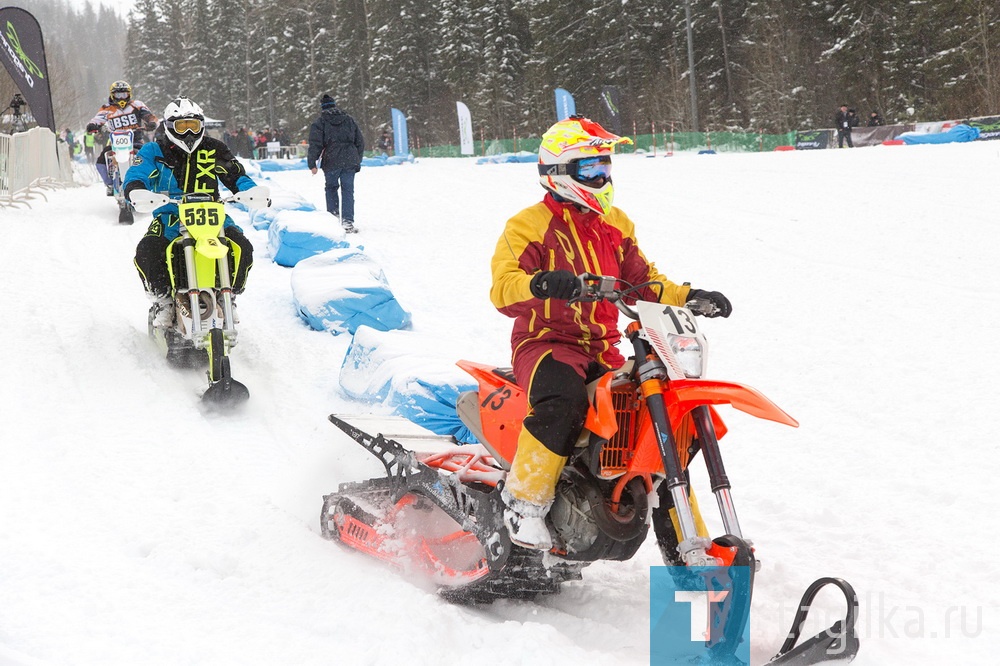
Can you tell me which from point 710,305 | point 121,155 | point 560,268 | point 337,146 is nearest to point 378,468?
point 560,268

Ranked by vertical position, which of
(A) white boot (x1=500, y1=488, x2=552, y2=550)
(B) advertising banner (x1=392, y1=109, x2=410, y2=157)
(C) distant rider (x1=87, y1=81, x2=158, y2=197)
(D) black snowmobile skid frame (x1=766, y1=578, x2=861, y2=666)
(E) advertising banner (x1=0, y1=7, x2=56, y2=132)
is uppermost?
(B) advertising banner (x1=392, y1=109, x2=410, y2=157)

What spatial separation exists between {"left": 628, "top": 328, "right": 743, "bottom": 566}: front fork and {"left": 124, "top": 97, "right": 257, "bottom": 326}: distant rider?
12.5ft

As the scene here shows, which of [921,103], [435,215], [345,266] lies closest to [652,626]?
[345,266]

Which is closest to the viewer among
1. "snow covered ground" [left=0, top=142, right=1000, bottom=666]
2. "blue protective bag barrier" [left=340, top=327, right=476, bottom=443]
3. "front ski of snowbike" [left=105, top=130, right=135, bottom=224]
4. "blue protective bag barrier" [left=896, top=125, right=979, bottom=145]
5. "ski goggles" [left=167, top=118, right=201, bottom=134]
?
"snow covered ground" [left=0, top=142, right=1000, bottom=666]

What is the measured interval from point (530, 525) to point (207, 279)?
3475mm

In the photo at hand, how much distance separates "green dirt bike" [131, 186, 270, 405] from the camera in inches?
226

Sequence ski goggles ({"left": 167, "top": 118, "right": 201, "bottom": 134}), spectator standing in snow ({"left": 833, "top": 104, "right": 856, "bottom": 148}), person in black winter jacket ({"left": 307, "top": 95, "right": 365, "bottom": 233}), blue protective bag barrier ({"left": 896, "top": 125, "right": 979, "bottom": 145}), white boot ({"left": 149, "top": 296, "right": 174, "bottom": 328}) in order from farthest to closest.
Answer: spectator standing in snow ({"left": 833, "top": 104, "right": 856, "bottom": 148})
blue protective bag barrier ({"left": 896, "top": 125, "right": 979, "bottom": 145})
person in black winter jacket ({"left": 307, "top": 95, "right": 365, "bottom": 233})
white boot ({"left": 149, "top": 296, "right": 174, "bottom": 328})
ski goggles ({"left": 167, "top": 118, "right": 201, "bottom": 134})

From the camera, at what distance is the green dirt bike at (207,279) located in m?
5.74

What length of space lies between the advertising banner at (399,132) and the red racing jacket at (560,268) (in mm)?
35436

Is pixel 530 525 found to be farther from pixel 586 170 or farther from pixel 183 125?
pixel 183 125

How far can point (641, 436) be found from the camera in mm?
3191

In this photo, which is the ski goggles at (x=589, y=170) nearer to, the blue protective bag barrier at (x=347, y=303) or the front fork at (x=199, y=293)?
the front fork at (x=199, y=293)

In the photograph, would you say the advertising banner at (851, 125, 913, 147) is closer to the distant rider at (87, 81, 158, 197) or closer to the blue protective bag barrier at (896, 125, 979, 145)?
the blue protective bag barrier at (896, 125, 979, 145)

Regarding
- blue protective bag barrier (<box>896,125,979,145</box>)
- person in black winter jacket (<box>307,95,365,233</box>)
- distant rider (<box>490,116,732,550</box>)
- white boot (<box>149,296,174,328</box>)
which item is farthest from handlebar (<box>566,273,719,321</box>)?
blue protective bag barrier (<box>896,125,979,145</box>)
